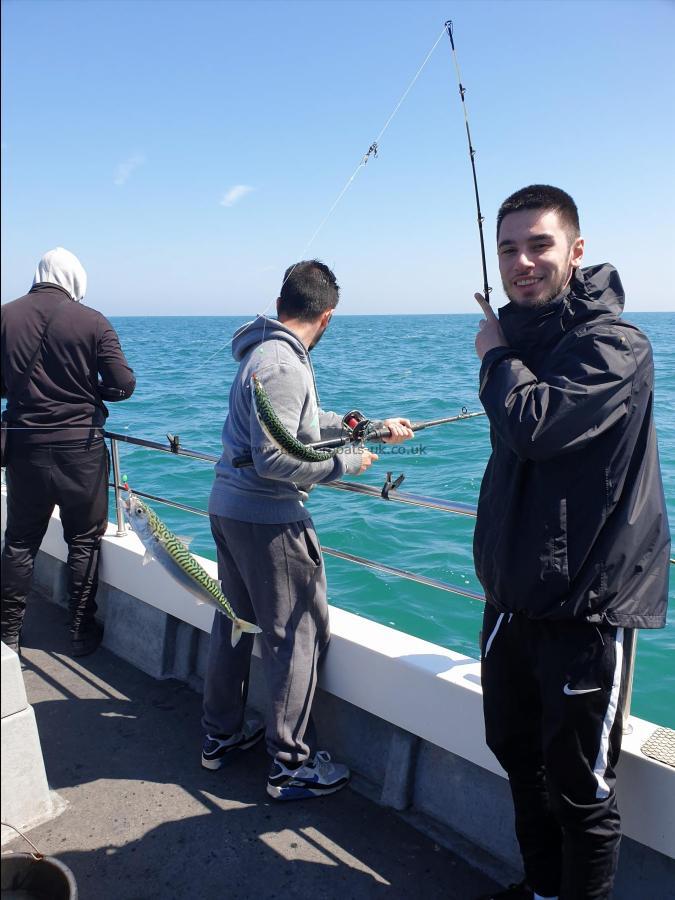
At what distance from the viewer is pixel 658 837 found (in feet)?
7.52

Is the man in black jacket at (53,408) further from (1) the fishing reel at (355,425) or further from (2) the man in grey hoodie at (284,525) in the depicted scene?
(1) the fishing reel at (355,425)

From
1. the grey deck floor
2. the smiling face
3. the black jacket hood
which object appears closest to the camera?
the black jacket hood

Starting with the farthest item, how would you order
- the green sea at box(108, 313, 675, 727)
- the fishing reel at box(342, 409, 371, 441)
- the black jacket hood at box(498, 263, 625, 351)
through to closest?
the green sea at box(108, 313, 675, 727), the fishing reel at box(342, 409, 371, 441), the black jacket hood at box(498, 263, 625, 351)

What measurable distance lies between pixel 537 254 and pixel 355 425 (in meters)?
1.42

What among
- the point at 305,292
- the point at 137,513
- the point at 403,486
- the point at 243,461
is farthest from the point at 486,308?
the point at 403,486

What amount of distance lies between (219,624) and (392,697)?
0.93 m

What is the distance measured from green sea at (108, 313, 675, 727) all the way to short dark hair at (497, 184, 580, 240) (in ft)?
7.16

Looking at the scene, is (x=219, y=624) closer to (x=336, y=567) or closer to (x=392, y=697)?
(x=392, y=697)

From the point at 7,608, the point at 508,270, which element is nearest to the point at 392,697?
the point at 508,270

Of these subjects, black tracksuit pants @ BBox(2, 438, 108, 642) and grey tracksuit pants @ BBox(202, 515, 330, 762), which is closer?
grey tracksuit pants @ BBox(202, 515, 330, 762)

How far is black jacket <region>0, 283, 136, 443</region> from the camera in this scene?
12.9 feet

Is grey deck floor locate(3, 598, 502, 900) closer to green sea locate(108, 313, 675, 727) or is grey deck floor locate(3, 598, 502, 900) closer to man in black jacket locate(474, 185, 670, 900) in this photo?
man in black jacket locate(474, 185, 670, 900)

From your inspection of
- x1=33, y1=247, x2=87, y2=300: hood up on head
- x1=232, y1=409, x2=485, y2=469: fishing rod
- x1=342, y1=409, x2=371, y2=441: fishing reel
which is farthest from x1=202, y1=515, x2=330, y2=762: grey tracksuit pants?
x1=33, y1=247, x2=87, y2=300: hood up on head

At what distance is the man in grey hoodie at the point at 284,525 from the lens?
2.89 m
